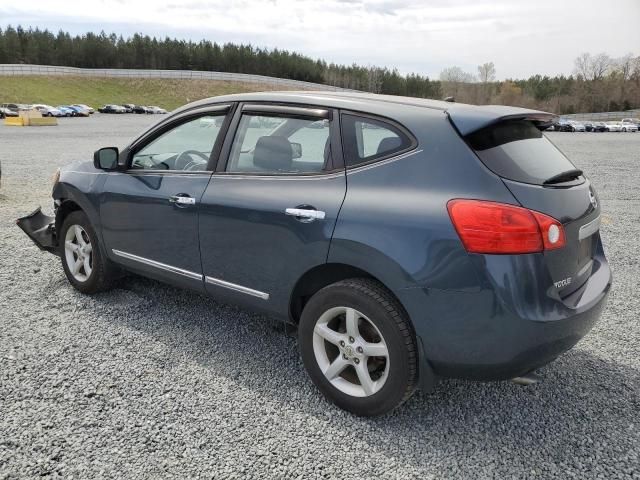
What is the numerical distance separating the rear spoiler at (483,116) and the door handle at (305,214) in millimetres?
857

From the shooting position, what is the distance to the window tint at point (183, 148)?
12.1 ft

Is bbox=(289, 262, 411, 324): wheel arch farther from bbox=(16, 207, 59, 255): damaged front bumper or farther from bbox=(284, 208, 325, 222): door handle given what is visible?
bbox=(16, 207, 59, 255): damaged front bumper

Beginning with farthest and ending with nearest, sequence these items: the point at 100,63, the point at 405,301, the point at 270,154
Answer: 1. the point at 100,63
2. the point at 270,154
3. the point at 405,301

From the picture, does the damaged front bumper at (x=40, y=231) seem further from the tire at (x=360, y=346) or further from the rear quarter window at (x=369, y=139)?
the rear quarter window at (x=369, y=139)

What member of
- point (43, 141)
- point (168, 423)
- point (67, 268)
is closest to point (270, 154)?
point (168, 423)

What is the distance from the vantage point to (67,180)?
14.9 ft

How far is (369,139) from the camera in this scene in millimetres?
2912

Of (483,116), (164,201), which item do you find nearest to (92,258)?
(164,201)

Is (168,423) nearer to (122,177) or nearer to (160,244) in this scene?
(160,244)

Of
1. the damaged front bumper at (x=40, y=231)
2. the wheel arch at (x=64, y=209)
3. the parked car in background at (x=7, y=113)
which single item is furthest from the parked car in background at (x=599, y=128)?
the wheel arch at (x=64, y=209)

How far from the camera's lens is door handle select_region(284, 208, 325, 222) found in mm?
2879

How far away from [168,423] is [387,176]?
5.84 feet

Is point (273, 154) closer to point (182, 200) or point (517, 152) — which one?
point (182, 200)

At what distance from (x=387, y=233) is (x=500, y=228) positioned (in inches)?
21.4
